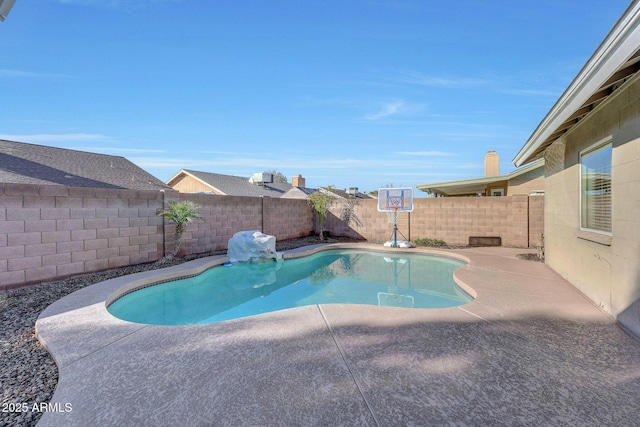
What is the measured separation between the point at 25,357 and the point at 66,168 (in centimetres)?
1311

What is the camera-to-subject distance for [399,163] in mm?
19125

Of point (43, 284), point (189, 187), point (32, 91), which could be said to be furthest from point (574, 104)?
point (189, 187)

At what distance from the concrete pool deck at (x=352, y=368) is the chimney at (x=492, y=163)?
14084 mm

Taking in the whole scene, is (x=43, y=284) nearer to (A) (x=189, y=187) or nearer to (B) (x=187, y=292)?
(B) (x=187, y=292)

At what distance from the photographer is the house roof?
7.22 ft

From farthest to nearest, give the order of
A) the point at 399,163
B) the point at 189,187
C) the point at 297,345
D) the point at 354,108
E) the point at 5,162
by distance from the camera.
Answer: the point at 189,187, the point at 399,163, the point at 354,108, the point at 5,162, the point at 297,345

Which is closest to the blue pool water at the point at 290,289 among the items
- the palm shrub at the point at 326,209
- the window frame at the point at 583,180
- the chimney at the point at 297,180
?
the window frame at the point at 583,180

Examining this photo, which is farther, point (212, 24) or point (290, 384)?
point (212, 24)

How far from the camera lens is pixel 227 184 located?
20531 millimetres

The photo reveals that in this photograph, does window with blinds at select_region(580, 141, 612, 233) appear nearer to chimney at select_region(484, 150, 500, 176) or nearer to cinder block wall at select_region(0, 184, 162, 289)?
cinder block wall at select_region(0, 184, 162, 289)

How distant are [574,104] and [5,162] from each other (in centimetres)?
1651

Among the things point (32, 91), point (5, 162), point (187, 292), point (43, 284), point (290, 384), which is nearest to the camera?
point (290, 384)

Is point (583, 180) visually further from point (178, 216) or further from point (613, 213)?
point (178, 216)

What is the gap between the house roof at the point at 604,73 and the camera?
7.22 feet
